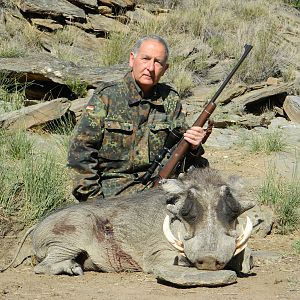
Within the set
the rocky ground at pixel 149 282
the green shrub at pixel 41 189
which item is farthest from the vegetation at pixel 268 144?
the green shrub at pixel 41 189

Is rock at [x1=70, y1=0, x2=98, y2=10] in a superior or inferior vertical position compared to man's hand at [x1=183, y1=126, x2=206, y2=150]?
inferior

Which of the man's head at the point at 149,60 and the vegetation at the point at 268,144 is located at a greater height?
the man's head at the point at 149,60

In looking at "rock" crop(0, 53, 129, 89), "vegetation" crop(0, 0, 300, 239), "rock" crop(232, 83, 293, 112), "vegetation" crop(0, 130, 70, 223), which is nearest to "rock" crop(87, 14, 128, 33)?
"vegetation" crop(0, 0, 300, 239)

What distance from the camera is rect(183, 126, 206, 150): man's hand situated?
6441mm

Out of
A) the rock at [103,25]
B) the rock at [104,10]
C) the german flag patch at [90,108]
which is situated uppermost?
the german flag patch at [90,108]

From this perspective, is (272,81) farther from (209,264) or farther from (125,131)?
(209,264)

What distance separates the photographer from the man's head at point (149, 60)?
22.1 feet

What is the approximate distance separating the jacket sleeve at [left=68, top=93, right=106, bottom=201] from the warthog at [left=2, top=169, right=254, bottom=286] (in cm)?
41

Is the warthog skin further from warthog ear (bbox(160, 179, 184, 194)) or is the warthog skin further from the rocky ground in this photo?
the rocky ground

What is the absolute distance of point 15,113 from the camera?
1048cm

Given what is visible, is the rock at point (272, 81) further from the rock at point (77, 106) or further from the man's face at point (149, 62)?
the man's face at point (149, 62)

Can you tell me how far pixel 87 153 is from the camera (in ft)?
21.8

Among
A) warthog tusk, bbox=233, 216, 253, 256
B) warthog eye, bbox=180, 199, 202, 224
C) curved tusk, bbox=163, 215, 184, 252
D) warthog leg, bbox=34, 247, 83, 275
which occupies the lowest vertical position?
warthog leg, bbox=34, 247, 83, 275

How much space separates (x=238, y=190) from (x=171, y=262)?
2.43 feet
